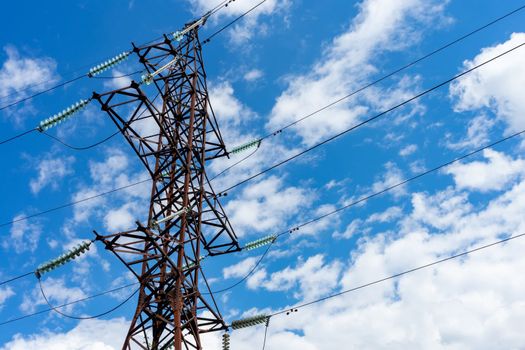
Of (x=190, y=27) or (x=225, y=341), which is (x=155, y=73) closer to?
(x=190, y=27)

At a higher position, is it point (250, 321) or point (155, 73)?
point (155, 73)

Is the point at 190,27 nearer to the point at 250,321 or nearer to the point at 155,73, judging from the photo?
the point at 155,73

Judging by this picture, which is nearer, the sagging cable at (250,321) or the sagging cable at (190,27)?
the sagging cable at (250,321)

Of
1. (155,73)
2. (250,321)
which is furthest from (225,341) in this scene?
(155,73)

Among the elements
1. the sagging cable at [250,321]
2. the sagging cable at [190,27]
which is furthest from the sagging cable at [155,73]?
the sagging cable at [250,321]

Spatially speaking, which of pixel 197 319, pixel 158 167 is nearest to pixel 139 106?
pixel 158 167

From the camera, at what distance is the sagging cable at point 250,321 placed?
55.6 ft

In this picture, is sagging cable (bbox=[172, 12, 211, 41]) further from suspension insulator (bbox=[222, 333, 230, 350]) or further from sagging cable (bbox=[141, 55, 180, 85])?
suspension insulator (bbox=[222, 333, 230, 350])

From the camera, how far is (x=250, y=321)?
17109 mm

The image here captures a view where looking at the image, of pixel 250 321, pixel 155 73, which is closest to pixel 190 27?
pixel 155 73

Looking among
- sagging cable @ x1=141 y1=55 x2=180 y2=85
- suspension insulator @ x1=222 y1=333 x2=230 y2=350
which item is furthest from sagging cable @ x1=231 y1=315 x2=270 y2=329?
sagging cable @ x1=141 y1=55 x2=180 y2=85

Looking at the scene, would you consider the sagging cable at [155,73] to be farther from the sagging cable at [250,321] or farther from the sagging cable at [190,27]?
the sagging cable at [250,321]

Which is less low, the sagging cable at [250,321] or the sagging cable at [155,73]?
the sagging cable at [155,73]

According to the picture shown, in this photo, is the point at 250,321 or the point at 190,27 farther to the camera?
the point at 190,27
